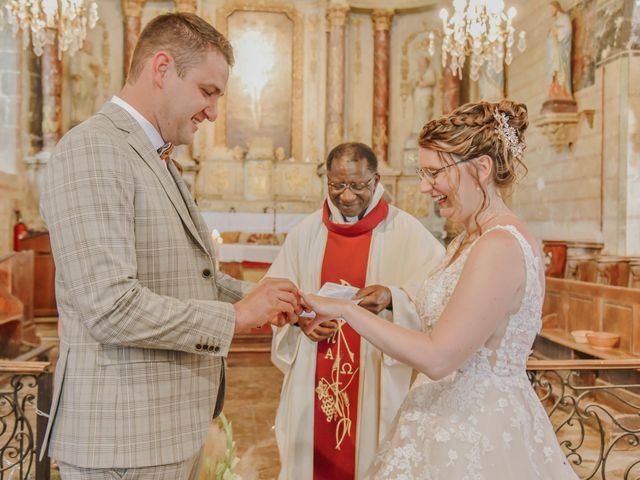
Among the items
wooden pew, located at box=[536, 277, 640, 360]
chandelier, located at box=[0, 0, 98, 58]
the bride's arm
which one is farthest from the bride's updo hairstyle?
chandelier, located at box=[0, 0, 98, 58]

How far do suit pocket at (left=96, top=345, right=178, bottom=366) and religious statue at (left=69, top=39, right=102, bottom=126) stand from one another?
37.5ft

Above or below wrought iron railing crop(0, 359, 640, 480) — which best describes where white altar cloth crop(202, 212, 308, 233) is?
above

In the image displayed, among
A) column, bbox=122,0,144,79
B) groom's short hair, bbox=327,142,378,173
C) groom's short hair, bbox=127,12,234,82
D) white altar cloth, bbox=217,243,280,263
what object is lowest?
white altar cloth, bbox=217,243,280,263

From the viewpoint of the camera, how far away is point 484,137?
203cm

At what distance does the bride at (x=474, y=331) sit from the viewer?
5.93ft

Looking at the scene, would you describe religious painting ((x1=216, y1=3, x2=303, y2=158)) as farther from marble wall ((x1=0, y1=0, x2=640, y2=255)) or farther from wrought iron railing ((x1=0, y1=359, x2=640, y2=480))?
wrought iron railing ((x1=0, y1=359, x2=640, y2=480))

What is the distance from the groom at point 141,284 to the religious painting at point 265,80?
37.0 ft

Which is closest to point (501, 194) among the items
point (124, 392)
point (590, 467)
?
point (124, 392)

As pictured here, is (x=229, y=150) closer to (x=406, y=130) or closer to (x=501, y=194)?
(x=406, y=130)

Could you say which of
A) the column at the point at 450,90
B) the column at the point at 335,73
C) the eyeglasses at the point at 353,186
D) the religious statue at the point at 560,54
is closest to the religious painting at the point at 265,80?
the column at the point at 335,73

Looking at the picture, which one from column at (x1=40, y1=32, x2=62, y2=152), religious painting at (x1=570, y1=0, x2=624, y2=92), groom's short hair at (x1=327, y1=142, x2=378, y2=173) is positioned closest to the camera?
groom's short hair at (x1=327, y1=142, x2=378, y2=173)

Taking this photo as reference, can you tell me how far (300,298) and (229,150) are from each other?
11.2m

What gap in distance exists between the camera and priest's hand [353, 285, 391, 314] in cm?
288

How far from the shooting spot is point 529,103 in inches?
Result: 401
